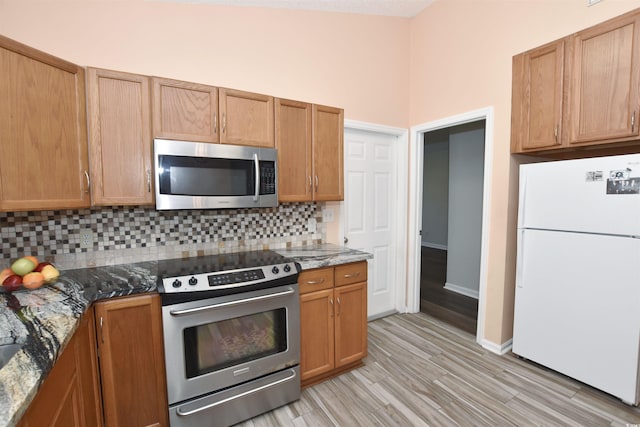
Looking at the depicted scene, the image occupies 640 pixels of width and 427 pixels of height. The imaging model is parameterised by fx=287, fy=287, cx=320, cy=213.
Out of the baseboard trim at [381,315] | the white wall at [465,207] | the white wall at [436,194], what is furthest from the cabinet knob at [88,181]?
the white wall at [436,194]

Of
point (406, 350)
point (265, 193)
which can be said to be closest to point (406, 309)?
point (406, 350)

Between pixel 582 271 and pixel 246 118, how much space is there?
2.64 metres

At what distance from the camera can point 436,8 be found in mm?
2979

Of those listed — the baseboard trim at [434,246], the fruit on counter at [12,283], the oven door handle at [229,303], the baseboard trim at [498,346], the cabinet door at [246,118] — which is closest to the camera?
the fruit on counter at [12,283]

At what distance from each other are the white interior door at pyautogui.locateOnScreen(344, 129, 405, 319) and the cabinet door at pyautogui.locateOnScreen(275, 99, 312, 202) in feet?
2.44

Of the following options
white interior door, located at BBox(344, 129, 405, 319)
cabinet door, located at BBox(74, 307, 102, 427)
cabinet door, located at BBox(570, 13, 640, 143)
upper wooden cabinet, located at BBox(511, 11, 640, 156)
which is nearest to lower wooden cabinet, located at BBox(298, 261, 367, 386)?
white interior door, located at BBox(344, 129, 405, 319)

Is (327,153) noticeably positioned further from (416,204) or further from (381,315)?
(381,315)

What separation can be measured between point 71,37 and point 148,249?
147 cm

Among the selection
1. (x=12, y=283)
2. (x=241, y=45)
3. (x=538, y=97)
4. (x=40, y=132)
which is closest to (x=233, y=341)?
(x=12, y=283)

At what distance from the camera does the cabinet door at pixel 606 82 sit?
1.81 metres

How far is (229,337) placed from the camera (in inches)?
69.7

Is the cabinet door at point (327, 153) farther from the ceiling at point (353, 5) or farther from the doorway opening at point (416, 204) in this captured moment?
the doorway opening at point (416, 204)

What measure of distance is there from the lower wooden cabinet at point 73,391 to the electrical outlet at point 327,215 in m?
1.90

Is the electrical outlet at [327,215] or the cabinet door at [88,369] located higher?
the electrical outlet at [327,215]
